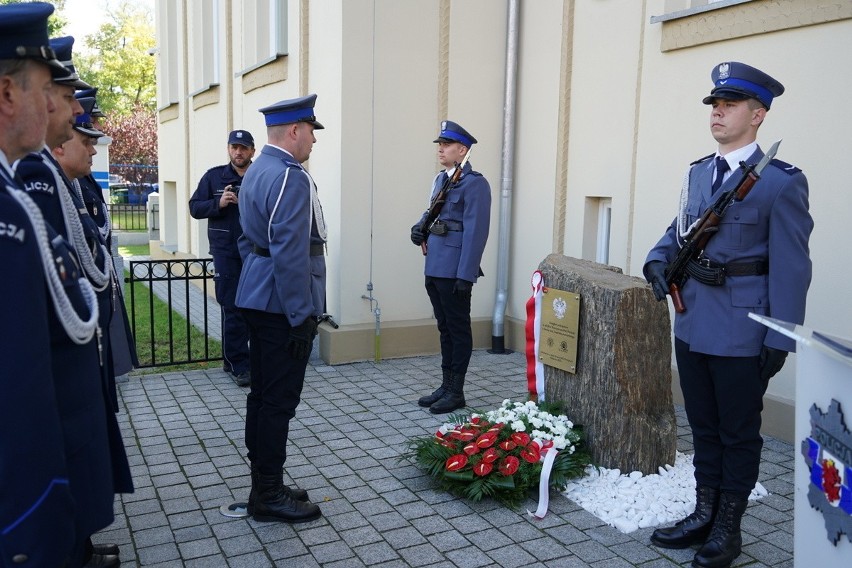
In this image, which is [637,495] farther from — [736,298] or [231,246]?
[231,246]

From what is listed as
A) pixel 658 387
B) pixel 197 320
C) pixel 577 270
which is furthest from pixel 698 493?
pixel 197 320

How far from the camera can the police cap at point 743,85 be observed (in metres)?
3.35

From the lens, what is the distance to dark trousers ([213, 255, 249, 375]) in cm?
661

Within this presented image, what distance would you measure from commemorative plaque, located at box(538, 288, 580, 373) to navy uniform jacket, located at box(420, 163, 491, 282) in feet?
3.30

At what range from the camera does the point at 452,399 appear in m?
5.85

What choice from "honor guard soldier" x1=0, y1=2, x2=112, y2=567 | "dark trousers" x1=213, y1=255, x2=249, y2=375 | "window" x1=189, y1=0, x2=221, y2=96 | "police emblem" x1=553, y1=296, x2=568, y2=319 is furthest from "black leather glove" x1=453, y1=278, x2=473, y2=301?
"window" x1=189, y1=0, x2=221, y2=96

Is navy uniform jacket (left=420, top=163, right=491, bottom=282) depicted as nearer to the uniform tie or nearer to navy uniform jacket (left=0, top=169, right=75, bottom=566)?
the uniform tie

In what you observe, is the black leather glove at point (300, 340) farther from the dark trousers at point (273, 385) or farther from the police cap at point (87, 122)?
the police cap at point (87, 122)

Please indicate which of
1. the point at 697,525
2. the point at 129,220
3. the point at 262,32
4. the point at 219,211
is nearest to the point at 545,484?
the point at 697,525

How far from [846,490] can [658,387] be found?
2522mm

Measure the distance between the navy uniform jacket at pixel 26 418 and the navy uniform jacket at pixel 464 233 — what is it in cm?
427

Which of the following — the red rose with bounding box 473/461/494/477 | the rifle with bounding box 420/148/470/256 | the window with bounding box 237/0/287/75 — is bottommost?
the red rose with bounding box 473/461/494/477

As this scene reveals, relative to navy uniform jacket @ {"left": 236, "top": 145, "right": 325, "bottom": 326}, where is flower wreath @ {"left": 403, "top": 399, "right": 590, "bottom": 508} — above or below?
below

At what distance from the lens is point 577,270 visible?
474 centimetres
